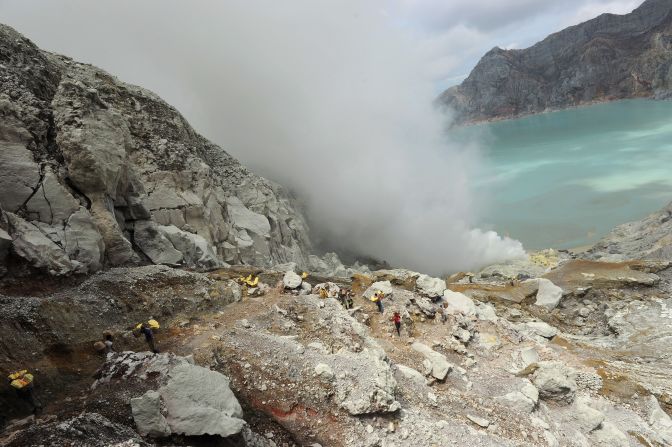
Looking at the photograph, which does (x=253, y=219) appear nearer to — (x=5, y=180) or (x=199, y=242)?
(x=199, y=242)

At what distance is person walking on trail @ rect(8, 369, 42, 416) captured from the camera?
916cm

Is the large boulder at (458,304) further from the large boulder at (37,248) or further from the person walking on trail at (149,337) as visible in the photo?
the large boulder at (37,248)

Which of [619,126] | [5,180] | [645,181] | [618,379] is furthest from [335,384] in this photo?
[619,126]

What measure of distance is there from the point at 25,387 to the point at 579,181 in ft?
353

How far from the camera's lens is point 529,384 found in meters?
16.4

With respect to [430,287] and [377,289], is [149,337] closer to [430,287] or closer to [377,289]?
[377,289]

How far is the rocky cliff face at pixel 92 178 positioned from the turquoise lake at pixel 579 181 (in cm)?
5947

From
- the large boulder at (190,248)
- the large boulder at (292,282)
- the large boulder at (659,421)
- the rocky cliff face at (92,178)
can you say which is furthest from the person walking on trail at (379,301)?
the large boulder at (659,421)

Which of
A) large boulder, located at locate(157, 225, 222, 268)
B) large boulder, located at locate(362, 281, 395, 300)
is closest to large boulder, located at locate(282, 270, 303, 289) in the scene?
large boulder, located at locate(362, 281, 395, 300)

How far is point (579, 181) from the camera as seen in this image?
9419cm

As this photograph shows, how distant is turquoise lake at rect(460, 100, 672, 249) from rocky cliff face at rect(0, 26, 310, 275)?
59.5 metres

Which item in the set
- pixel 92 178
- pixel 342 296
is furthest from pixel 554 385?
pixel 92 178

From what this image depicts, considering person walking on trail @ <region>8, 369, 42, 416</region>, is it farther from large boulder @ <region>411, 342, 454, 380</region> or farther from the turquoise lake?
the turquoise lake

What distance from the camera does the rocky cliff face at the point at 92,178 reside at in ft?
54.4
